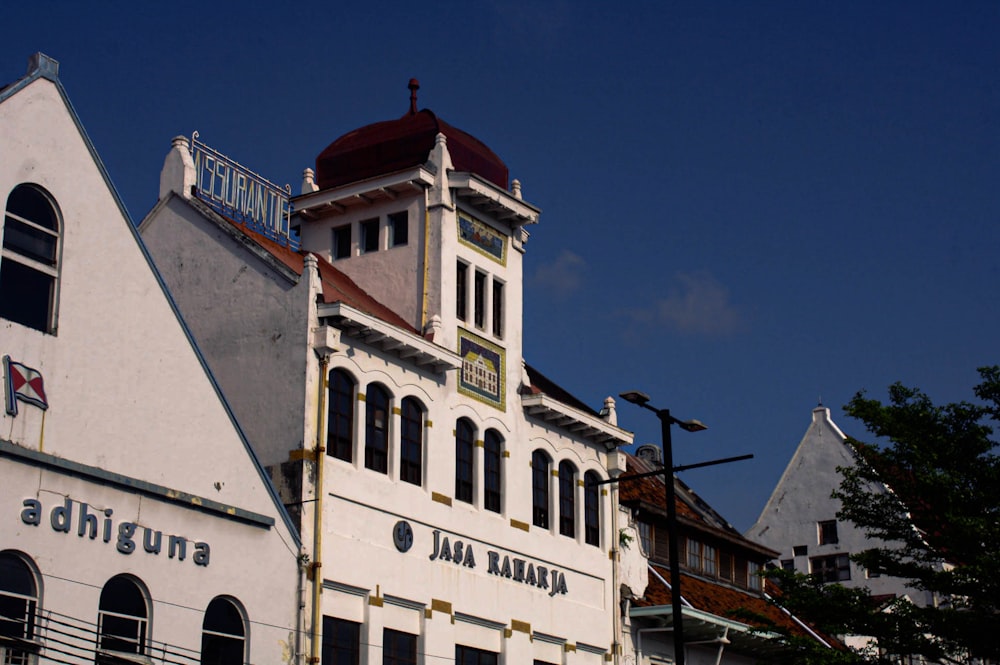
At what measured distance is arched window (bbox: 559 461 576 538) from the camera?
132 feet

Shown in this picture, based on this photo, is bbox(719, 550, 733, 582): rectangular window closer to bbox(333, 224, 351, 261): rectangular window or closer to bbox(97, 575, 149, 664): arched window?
bbox(333, 224, 351, 261): rectangular window

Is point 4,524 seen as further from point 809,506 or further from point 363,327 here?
point 809,506

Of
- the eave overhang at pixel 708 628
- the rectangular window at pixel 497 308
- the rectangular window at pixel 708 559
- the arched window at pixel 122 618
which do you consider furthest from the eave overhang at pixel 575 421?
the arched window at pixel 122 618

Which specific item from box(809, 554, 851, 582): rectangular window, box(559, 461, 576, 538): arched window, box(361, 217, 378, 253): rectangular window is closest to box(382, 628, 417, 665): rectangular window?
box(559, 461, 576, 538): arched window

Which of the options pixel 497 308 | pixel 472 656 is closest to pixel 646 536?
pixel 497 308

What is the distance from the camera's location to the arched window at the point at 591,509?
135 feet

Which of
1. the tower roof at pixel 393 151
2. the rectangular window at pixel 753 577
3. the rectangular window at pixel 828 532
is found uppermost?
the tower roof at pixel 393 151

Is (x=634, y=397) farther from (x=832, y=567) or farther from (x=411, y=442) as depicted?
(x=832, y=567)

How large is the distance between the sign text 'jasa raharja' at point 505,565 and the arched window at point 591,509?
2.10m

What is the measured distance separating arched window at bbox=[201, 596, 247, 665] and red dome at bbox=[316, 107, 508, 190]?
13116mm

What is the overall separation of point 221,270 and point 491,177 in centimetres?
877

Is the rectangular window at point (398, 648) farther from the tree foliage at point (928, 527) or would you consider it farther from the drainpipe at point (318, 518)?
the tree foliage at point (928, 527)

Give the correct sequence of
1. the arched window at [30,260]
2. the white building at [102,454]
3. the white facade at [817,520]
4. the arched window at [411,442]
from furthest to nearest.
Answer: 1. the white facade at [817,520]
2. the arched window at [411,442]
3. the arched window at [30,260]
4. the white building at [102,454]

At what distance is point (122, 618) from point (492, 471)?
1250 centimetres
